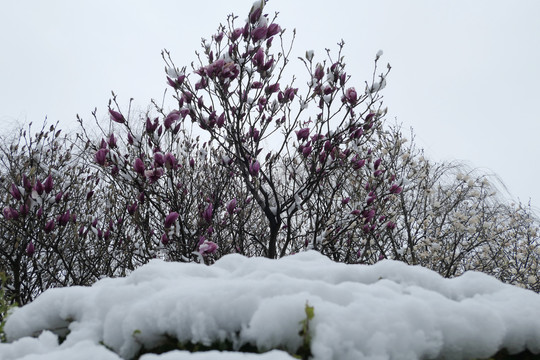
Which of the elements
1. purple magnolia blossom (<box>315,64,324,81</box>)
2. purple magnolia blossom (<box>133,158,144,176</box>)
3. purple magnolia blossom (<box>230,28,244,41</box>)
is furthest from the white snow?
purple magnolia blossom (<box>315,64,324,81</box>)

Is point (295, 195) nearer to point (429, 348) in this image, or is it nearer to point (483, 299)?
point (483, 299)

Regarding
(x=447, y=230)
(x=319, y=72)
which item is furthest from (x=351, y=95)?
(x=447, y=230)

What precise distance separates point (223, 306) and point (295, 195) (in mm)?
2125

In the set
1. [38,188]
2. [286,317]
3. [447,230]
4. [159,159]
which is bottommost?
[286,317]

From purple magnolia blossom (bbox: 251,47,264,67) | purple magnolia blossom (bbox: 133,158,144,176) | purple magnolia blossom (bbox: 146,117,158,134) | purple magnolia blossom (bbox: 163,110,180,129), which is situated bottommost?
purple magnolia blossom (bbox: 133,158,144,176)

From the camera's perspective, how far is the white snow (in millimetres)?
777

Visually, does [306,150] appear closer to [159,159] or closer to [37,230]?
[159,159]

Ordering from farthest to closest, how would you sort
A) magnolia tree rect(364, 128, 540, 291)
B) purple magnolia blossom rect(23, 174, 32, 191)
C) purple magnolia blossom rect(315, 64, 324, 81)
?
magnolia tree rect(364, 128, 540, 291) < purple magnolia blossom rect(315, 64, 324, 81) < purple magnolia blossom rect(23, 174, 32, 191)

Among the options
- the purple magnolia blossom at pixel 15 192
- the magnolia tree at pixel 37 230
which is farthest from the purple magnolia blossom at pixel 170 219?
the purple magnolia blossom at pixel 15 192

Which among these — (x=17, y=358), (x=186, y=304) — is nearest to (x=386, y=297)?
(x=186, y=304)

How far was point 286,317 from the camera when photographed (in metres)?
0.81

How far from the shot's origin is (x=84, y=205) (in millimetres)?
5184

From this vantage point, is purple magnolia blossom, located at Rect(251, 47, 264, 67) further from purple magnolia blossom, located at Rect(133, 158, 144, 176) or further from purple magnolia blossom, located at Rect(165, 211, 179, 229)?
purple magnolia blossom, located at Rect(165, 211, 179, 229)

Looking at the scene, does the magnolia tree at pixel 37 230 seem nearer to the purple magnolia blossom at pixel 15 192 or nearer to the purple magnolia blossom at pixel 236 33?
the purple magnolia blossom at pixel 15 192
